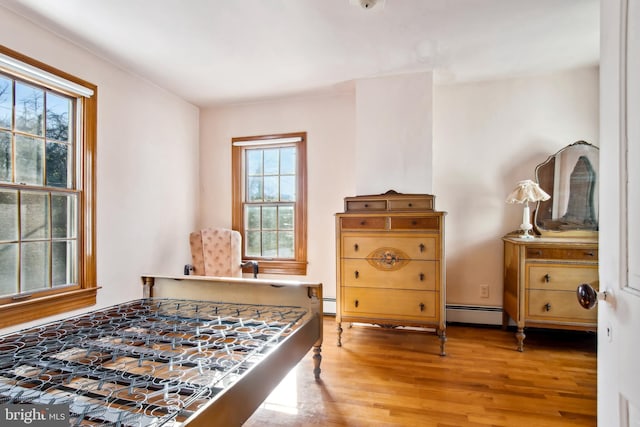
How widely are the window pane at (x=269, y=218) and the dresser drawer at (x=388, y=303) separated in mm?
1489

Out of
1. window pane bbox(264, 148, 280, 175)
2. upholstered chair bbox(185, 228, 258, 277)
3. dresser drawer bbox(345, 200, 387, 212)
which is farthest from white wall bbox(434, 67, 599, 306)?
upholstered chair bbox(185, 228, 258, 277)

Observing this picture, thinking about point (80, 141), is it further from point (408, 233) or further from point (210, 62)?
point (408, 233)

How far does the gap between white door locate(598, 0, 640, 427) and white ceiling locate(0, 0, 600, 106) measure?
5.95 feet

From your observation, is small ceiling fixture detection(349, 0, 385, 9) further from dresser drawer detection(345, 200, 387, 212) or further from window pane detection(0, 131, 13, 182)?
window pane detection(0, 131, 13, 182)

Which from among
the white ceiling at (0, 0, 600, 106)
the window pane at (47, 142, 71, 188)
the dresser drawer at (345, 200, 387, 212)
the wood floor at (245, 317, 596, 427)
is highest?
the white ceiling at (0, 0, 600, 106)

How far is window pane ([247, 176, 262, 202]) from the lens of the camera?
13.8 feet

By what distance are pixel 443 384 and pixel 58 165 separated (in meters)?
3.34

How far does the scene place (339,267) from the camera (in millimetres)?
3018

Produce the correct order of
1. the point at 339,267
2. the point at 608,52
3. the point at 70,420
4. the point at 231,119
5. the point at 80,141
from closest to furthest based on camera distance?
the point at 608,52 < the point at 70,420 < the point at 80,141 < the point at 339,267 < the point at 231,119

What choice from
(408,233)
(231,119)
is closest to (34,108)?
(231,119)

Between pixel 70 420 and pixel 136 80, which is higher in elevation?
pixel 136 80

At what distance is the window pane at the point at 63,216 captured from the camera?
2645mm

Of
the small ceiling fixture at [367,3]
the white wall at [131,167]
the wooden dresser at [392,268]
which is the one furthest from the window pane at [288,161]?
the small ceiling fixture at [367,3]

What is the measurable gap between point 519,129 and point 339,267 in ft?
7.54
